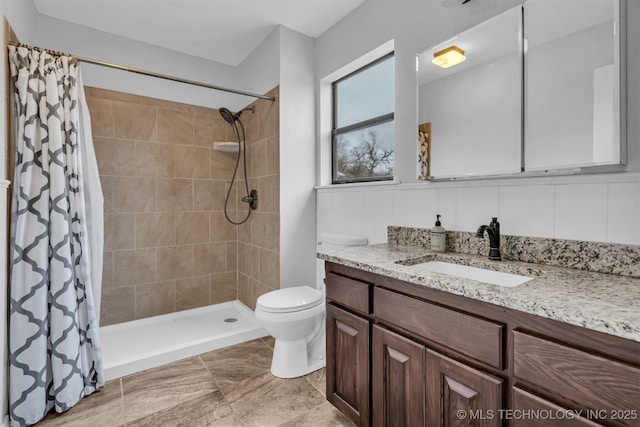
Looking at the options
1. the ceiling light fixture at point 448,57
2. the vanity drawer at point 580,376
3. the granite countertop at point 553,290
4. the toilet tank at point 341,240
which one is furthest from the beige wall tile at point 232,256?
the vanity drawer at point 580,376

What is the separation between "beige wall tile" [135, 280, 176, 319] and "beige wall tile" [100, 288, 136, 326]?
53 mm

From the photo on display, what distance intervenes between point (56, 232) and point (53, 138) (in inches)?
19.9

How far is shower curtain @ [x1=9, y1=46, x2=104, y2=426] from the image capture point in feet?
5.21

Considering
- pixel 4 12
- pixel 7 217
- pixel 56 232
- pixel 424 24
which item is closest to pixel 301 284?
pixel 56 232

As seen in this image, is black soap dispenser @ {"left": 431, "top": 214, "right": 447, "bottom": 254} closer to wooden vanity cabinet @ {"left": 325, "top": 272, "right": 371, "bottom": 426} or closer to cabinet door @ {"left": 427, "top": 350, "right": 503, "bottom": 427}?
wooden vanity cabinet @ {"left": 325, "top": 272, "right": 371, "bottom": 426}

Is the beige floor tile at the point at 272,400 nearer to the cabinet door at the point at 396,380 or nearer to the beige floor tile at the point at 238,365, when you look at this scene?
the beige floor tile at the point at 238,365

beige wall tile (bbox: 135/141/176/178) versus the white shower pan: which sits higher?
beige wall tile (bbox: 135/141/176/178)

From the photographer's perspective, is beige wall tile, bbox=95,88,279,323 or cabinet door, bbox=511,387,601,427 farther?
beige wall tile, bbox=95,88,279,323

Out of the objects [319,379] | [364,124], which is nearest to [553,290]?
[319,379]

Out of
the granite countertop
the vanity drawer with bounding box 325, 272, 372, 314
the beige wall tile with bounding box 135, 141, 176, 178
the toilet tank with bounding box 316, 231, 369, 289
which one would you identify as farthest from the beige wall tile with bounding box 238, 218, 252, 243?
the granite countertop

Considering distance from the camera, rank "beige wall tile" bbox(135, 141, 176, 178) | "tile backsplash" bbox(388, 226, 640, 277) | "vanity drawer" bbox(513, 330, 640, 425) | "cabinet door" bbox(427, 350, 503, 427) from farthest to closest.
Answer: "beige wall tile" bbox(135, 141, 176, 178) < "tile backsplash" bbox(388, 226, 640, 277) < "cabinet door" bbox(427, 350, 503, 427) < "vanity drawer" bbox(513, 330, 640, 425)

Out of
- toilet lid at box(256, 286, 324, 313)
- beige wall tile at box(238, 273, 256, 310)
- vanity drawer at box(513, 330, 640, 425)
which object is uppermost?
vanity drawer at box(513, 330, 640, 425)

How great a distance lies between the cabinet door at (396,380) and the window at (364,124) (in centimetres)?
126

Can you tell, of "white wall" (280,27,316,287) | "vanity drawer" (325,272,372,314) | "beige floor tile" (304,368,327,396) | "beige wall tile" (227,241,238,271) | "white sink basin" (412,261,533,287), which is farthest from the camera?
"beige wall tile" (227,241,238,271)
